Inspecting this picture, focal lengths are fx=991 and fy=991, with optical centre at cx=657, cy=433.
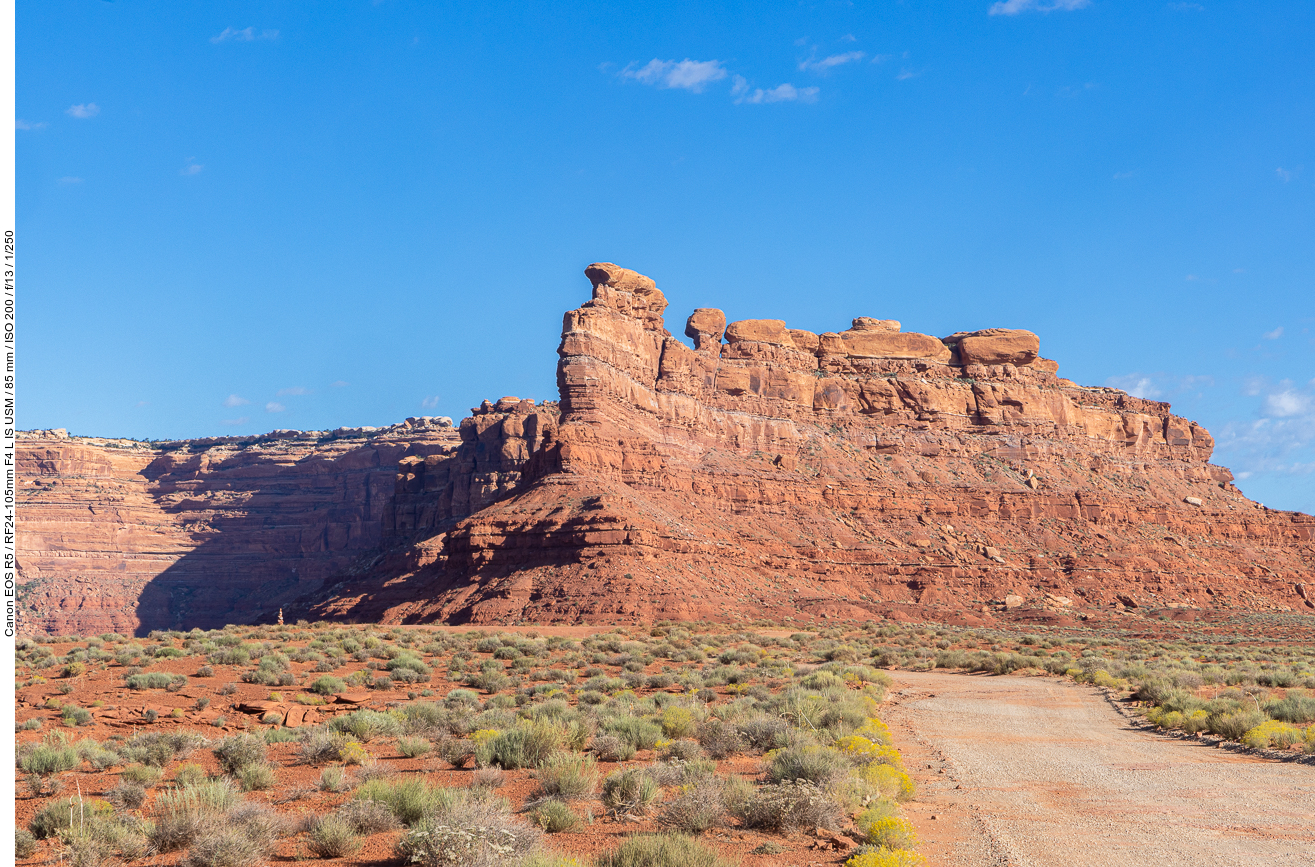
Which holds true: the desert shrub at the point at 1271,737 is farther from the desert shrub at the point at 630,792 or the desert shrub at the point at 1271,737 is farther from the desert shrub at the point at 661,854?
the desert shrub at the point at 661,854

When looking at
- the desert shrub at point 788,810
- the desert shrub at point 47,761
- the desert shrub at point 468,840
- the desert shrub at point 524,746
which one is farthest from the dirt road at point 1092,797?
the desert shrub at point 47,761

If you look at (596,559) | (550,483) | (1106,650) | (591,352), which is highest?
(591,352)

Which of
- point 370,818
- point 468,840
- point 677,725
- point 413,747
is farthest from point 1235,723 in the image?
point 370,818

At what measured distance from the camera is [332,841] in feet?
28.1

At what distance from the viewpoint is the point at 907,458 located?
3346 inches

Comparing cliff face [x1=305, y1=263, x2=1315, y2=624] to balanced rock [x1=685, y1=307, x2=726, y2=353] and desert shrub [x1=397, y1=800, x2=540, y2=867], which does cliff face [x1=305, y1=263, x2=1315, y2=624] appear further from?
desert shrub [x1=397, y1=800, x2=540, y2=867]

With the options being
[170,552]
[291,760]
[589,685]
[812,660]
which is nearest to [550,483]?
[812,660]

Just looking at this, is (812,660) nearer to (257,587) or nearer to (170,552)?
(257,587)

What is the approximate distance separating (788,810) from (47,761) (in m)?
9.52

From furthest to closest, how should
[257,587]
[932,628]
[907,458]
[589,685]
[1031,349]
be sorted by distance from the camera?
[257,587] → [1031,349] → [907,458] → [932,628] → [589,685]

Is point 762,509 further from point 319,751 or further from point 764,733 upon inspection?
point 319,751

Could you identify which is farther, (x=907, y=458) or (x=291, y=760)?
(x=907, y=458)

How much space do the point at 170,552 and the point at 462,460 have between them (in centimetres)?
4910

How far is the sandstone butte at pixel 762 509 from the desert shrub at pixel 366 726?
34813 millimetres
